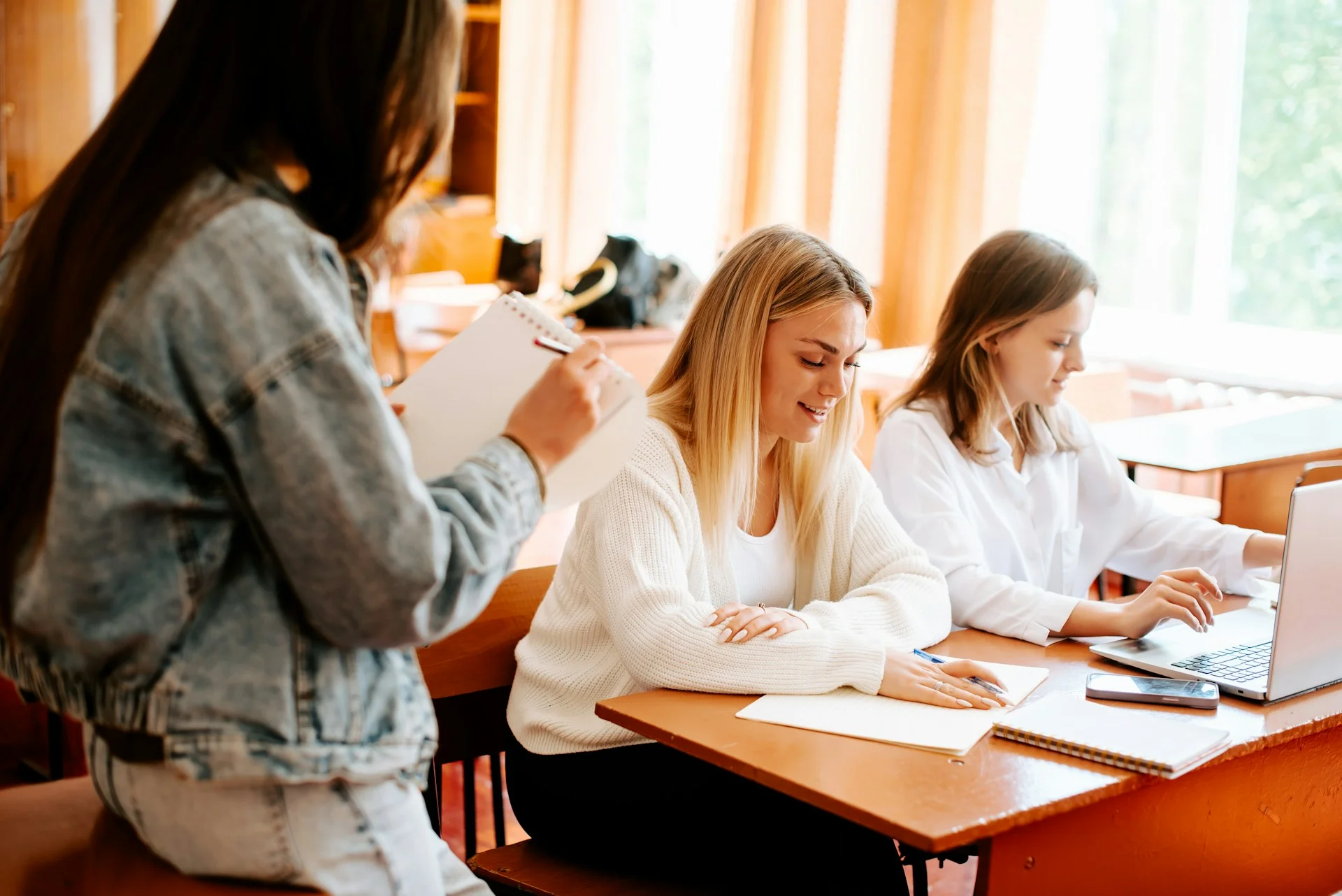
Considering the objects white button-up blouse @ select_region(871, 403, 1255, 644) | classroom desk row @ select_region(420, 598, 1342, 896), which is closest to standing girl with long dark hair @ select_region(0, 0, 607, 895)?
classroom desk row @ select_region(420, 598, 1342, 896)

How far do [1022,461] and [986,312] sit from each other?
0.88 ft

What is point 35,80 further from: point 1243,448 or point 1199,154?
point 1199,154

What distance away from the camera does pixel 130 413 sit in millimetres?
826

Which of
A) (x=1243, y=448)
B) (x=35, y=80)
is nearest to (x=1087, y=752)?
(x=1243, y=448)

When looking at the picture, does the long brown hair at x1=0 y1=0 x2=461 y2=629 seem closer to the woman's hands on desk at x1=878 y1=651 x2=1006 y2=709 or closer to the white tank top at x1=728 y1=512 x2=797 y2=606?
the woman's hands on desk at x1=878 y1=651 x2=1006 y2=709

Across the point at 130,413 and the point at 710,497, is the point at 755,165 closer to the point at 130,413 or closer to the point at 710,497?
the point at 710,497

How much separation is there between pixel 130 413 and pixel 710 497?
972mm

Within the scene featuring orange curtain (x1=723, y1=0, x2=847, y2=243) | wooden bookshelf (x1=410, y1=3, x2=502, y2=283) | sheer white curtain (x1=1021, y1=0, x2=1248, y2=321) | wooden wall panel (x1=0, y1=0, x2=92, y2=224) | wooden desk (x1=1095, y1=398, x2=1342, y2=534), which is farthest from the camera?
wooden bookshelf (x1=410, y1=3, x2=502, y2=283)

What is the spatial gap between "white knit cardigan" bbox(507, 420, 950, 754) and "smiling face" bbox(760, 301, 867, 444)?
167 mm

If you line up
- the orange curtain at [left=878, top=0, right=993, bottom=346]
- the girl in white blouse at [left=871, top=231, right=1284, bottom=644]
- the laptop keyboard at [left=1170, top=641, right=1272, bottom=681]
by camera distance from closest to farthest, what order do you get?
the laptop keyboard at [left=1170, top=641, right=1272, bottom=681], the girl in white blouse at [left=871, top=231, right=1284, bottom=644], the orange curtain at [left=878, top=0, right=993, bottom=346]

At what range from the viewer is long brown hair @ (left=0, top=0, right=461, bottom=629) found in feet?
2.80

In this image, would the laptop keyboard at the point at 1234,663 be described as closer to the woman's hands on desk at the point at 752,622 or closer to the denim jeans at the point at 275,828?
the woman's hands on desk at the point at 752,622

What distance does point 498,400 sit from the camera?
1.16 metres

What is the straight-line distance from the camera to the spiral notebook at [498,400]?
1.13 meters
